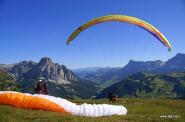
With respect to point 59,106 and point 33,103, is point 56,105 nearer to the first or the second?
point 59,106

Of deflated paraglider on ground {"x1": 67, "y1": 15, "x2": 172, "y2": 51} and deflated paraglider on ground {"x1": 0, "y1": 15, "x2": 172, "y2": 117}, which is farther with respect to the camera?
deflated paraglider on ground {"x1": 67, "y1": 15, "x2": 172, "y2": 51}

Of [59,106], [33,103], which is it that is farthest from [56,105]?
[33,103]

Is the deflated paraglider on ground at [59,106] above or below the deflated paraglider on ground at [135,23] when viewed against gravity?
below

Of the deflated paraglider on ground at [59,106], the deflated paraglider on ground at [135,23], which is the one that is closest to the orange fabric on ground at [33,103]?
the deflated paraglider on ground at [59,106]

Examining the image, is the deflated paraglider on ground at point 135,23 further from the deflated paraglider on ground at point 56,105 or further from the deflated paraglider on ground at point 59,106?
the deflated paraglider on ground at point 59,106

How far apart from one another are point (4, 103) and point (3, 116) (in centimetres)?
551

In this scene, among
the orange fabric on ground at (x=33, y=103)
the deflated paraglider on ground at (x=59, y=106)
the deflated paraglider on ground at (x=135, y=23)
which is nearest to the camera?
the deflated paraglider on ground at (x=59, y=106)

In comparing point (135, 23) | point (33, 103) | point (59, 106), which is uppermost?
point (135, 23)

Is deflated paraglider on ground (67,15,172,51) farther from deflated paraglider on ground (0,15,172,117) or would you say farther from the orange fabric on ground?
the orange fabric on ground

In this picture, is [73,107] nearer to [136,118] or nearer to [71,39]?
[136,118]

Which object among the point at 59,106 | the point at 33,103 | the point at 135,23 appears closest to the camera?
the point at 59,106

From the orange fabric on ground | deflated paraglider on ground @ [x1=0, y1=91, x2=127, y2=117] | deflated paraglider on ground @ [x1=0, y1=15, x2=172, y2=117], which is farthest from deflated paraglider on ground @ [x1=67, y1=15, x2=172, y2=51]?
the orange fabric on ground

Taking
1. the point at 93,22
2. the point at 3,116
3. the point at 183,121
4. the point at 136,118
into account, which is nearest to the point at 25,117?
the point at 3,116

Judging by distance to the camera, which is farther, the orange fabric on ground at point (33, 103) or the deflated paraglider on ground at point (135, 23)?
the deflated paraglider on ground at point (135, 23)
